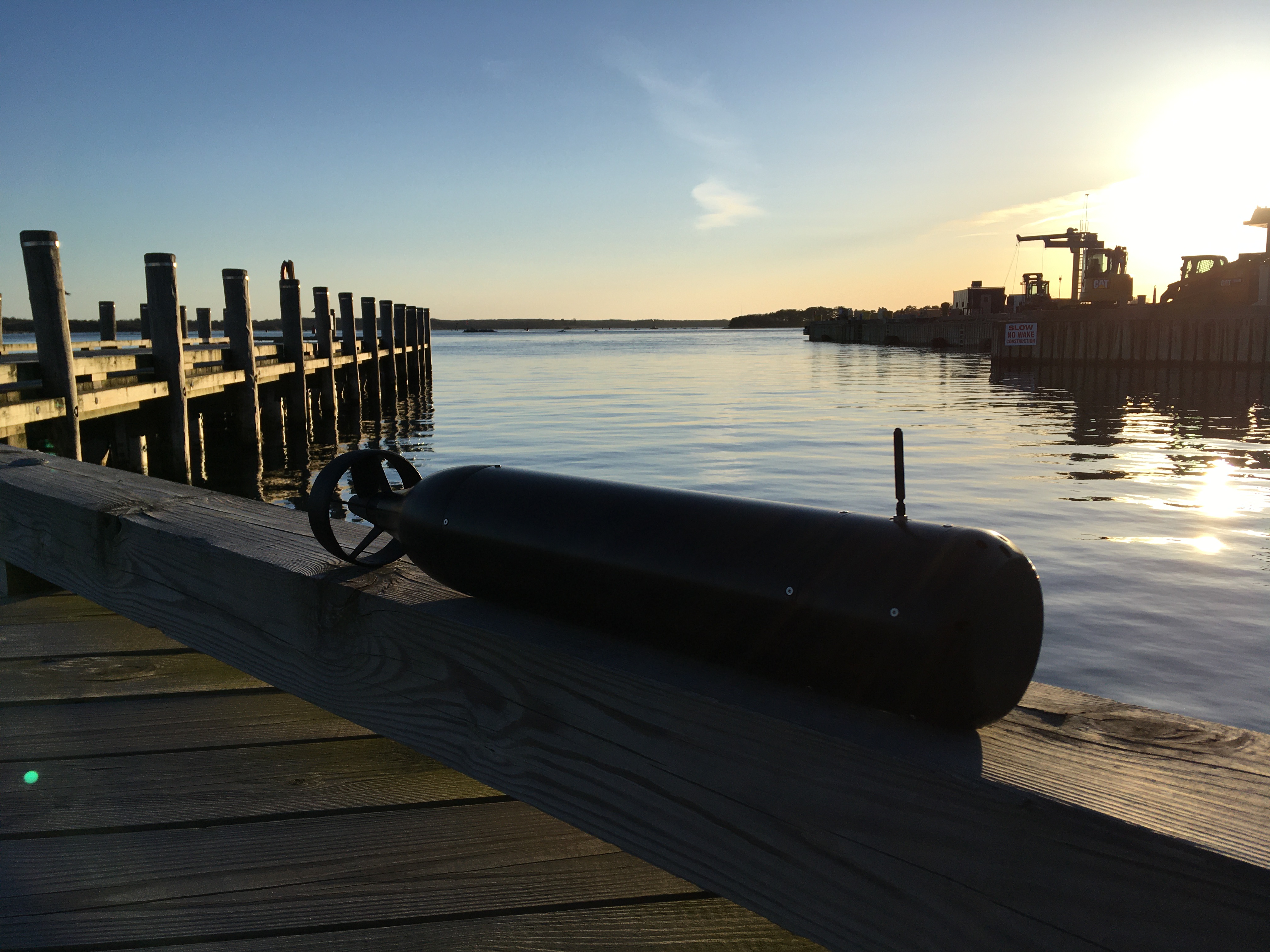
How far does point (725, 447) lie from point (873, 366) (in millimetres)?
30618

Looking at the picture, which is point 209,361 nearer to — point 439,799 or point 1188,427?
point 439,799

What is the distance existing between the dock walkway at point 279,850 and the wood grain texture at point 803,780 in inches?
6.6

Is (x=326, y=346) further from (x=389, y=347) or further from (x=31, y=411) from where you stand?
(x=31, y=411)

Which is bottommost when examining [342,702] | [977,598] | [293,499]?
[293,499]

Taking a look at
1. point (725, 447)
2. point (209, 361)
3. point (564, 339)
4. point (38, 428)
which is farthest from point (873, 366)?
point (564, 339)

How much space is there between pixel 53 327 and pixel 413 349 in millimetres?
25063

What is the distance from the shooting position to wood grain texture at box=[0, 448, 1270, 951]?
82cm

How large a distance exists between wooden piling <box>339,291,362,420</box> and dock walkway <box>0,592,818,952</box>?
61.2 ft

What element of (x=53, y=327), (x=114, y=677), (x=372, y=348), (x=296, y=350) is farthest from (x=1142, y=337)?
(x=114, y=677)

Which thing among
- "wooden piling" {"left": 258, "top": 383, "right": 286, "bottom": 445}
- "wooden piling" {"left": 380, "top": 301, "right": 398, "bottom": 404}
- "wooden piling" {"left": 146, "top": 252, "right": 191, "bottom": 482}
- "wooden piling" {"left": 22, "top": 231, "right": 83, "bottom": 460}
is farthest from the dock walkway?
"wooden piling" {"left": 380, "top": 301, "right": 398, "bottom": 404}

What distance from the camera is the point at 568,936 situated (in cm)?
143

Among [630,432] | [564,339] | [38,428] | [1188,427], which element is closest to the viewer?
[38,428]

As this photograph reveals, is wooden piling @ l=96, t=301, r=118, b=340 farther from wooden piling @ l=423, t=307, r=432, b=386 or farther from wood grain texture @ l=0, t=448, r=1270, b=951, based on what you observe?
wood grain texture @ l=0, t=448, r=1270, b=951

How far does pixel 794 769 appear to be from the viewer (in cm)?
104
